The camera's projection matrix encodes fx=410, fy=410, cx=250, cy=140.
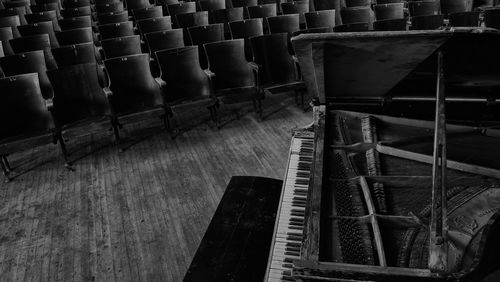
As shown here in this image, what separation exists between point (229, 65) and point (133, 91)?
1.13 meters

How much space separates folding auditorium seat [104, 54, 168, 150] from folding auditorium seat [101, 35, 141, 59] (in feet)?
2.47

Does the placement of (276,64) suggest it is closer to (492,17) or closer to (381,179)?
(492,17)

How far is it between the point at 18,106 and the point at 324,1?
5023 millimetres

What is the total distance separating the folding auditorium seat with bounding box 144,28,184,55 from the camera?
204 inches

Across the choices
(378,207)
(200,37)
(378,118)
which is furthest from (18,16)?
(378,207)

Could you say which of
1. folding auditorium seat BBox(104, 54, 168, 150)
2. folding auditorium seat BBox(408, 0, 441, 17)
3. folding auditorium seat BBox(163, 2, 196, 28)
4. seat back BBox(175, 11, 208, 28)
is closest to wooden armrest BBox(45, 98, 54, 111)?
folding auditorium seat BBox(104, 54, 168, 150)

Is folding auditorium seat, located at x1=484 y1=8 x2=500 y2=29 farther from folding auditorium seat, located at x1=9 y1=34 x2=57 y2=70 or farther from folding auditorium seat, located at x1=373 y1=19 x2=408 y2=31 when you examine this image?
folding auditorium seat, located at x1=9 y1=34 x2=57 y2=70

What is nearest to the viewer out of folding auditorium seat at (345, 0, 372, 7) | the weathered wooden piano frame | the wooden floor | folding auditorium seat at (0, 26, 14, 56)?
the weathered wooden piano frame

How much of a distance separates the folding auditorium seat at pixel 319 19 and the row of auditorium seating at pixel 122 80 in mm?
761

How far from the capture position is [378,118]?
2.61 meters

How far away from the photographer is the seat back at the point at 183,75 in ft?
14.8

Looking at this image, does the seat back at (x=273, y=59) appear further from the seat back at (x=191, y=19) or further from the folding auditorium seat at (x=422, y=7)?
the folding auditorium seat at (x=422, y=7)

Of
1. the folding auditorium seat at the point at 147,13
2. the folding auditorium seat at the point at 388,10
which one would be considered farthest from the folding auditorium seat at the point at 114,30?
the folding auditorium seat at the point at 388,10

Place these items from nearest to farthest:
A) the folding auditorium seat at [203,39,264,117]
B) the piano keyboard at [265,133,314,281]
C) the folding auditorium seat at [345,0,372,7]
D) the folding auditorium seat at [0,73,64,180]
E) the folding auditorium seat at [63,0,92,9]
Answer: the piano keyboard at [265,133,314,281]
the folding auditorium seat at [0,73,64,180]
the folding auditorium seat at [203,39,264,117]
the folding auditorium seat at [345,0,372,7]
the folding auditorium seat at [63,0,92,9]
